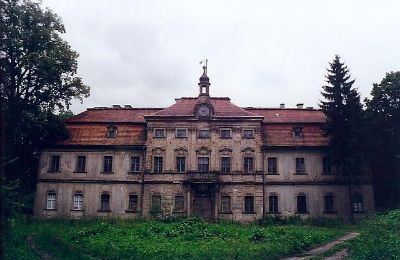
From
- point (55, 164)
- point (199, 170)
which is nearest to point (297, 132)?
point (199, 170)

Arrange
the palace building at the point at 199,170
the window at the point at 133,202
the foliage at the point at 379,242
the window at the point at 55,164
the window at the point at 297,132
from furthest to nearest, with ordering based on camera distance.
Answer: the window at the point at 297,132
the window at the point at 55,164
the window at the point at 133,202
the palace building at the point at 199,170
the foliage at the point at 379,242

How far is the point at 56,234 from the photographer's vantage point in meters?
27.1

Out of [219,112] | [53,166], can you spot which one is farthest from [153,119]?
[53,166]

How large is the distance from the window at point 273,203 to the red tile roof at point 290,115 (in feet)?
22.6

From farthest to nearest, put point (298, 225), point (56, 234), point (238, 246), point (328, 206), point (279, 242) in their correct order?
1. point (328, 206)
2. point (298, 225)
3. point (56, 234)
4. point (279, 242)
5. point (238, 246)

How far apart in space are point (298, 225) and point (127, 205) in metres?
14.4

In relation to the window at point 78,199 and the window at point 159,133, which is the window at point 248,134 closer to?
the window at point 159,133

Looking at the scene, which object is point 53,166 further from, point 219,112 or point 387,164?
point 387,164

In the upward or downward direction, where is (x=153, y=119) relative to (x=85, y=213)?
upward

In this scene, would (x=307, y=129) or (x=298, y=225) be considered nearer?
(x=298, y=225)

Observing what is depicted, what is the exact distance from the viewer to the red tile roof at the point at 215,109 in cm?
3664

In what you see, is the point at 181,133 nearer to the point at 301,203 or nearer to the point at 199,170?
the point at 199,170

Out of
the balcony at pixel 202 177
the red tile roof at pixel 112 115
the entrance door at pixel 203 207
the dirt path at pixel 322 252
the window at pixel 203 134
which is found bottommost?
the dirt path at pixel 322 252

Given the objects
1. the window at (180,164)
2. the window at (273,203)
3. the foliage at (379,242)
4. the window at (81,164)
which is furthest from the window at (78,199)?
the foliage at (379,242)
